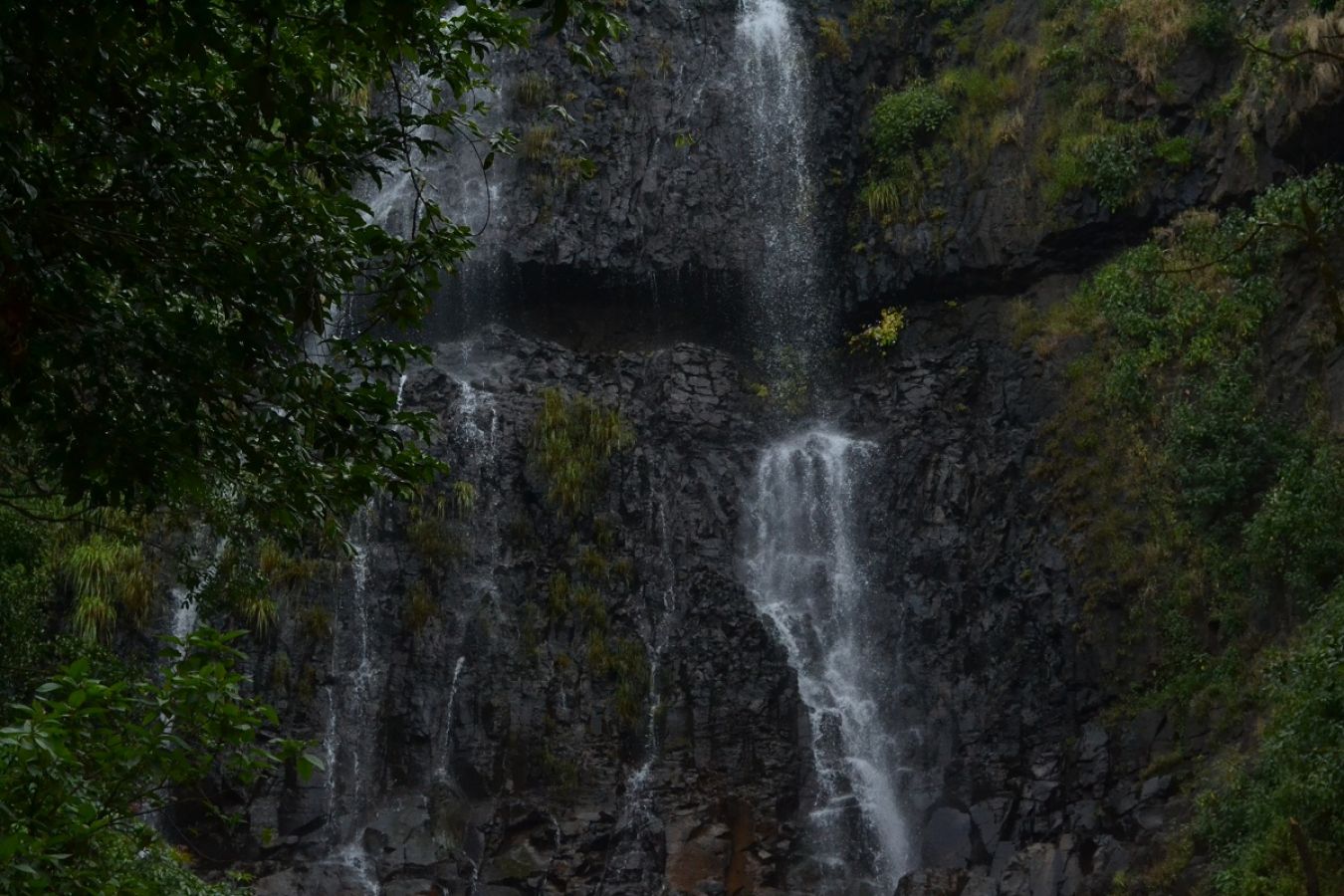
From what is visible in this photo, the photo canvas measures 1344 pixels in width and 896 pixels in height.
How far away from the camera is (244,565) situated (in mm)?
10383

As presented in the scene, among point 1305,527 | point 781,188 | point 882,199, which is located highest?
point 781,188

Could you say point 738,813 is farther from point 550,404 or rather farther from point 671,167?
point 671,167

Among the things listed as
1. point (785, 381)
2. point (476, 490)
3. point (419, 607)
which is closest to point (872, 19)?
point (785, 381)

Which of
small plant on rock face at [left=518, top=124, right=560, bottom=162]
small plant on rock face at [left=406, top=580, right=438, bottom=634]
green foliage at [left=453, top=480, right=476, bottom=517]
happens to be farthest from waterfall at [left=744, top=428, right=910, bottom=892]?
small plant on rock face at [left=518, top=124, right=560, bottom=162]

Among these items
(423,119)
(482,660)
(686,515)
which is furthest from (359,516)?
(423,119)

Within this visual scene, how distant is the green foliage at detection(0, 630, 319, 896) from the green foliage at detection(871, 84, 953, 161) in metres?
18.0

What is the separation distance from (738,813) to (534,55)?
13.1 m

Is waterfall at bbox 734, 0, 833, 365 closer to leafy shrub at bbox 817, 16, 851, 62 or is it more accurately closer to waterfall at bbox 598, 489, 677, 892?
leafy shrub at bbox 817, 16, 851, 62

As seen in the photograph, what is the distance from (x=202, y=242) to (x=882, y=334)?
15.7 m

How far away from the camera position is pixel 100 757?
5.75m

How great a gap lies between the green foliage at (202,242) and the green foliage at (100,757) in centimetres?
108

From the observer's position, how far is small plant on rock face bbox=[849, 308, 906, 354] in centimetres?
2138

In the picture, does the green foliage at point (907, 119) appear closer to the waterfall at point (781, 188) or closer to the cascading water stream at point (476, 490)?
the waterfall at point (781, 188)

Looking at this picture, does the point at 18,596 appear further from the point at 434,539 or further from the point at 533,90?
the point at 533,90
